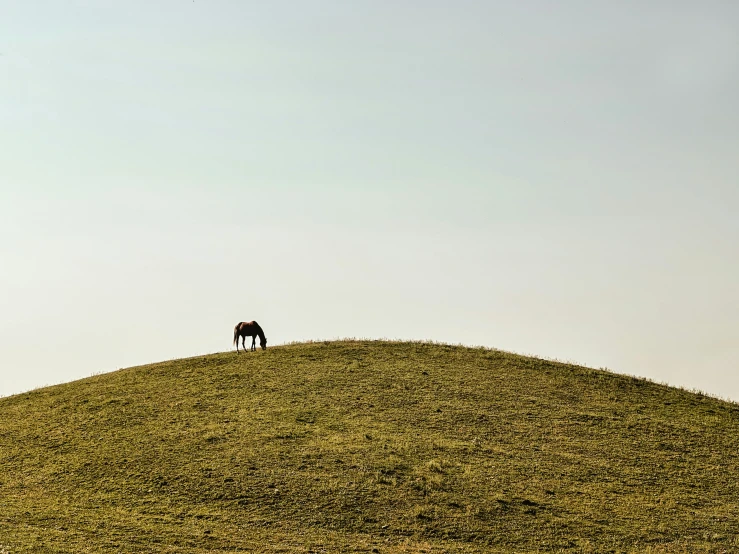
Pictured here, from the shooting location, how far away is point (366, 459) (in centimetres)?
2812

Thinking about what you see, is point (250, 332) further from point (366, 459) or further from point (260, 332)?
point (366, 459)

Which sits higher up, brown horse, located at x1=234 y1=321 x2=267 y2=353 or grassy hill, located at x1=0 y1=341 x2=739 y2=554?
brown horse, located at x1=234 y1=321 x2=267 y2=353

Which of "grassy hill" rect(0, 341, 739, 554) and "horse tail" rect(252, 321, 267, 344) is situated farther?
"horse tail" rect(252, 321, 267, 344)

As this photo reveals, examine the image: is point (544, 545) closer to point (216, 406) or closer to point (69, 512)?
point (69, 512)

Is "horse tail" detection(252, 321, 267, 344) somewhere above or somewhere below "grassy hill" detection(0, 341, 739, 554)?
above

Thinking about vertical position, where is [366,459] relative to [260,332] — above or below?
below

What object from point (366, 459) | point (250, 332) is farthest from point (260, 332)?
point (366, 459)

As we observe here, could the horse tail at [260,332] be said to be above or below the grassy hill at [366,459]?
above

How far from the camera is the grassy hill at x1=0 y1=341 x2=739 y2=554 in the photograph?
76.2ft

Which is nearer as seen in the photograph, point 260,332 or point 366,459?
point 366,459

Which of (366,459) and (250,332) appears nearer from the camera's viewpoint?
(366,459)

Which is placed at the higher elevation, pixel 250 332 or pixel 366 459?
pixel 250 332

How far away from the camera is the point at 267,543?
22.1 metres

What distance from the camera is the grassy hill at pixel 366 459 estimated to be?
76.2 ft
